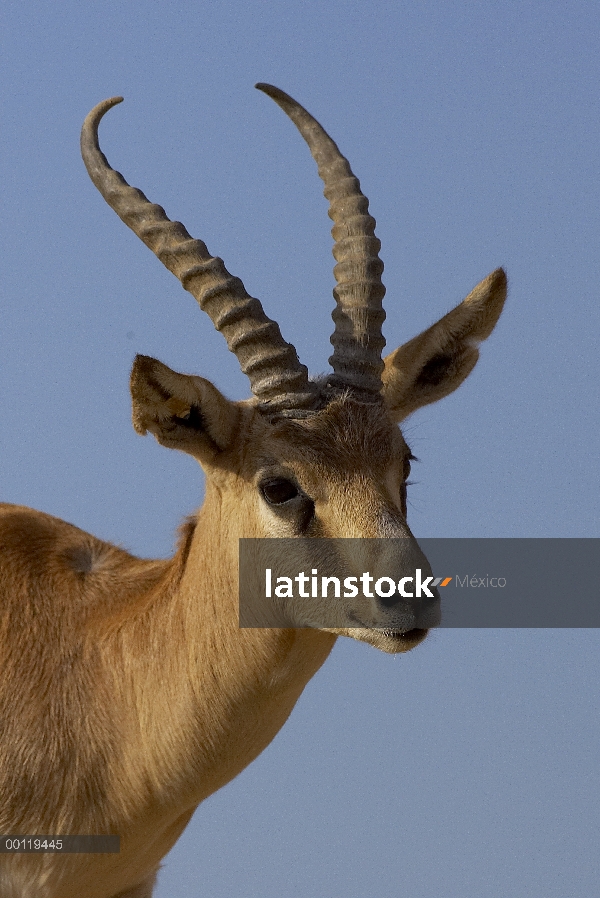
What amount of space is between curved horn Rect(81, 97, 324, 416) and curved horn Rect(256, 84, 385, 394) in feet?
1.28

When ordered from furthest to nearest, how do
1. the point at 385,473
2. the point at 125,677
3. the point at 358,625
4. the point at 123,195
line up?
the point at 123,195 → the point at 125,677 → the point at 385,473 → the point at 358,625

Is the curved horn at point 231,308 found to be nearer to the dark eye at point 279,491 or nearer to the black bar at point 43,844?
the dark eye at point 279,491

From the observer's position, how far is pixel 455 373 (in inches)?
409

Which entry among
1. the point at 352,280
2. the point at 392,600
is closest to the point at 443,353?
the point at 352,280

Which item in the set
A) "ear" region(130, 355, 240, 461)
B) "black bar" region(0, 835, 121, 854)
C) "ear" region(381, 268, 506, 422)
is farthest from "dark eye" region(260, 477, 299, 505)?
"black bar" region(0, 835, 121, 854)

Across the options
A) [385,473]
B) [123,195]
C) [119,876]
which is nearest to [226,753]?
[119,876]

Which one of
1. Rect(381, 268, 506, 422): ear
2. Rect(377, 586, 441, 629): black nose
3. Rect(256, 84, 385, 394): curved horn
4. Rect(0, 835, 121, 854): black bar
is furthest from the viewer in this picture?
Rect(381, 268, 506, 422): ear

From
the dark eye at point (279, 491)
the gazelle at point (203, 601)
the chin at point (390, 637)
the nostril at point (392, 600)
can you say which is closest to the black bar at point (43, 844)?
the gazelle at point (203, 601)

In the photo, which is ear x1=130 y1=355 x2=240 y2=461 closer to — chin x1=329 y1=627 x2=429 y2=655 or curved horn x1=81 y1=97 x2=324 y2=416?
curved horn x1=81 y1=97 x2=324 y2=416

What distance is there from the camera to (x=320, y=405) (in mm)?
9320

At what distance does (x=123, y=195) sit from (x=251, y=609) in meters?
3.23

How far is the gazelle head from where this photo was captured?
866cm

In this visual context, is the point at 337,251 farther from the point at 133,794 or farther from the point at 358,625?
the point at 133,794

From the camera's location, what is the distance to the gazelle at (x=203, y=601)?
8.91 m
